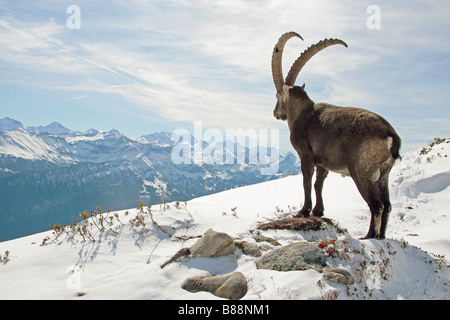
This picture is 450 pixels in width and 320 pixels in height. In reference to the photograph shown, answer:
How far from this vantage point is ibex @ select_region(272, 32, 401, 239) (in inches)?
275

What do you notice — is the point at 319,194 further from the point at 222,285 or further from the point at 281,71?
the point at 222,285

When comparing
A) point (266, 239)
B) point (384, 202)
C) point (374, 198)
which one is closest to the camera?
point (374, 198)

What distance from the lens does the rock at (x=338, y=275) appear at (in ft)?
16.6

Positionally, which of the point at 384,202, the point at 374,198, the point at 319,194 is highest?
the point at 374,198

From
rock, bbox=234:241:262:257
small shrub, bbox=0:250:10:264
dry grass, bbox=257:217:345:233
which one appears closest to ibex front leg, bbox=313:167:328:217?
dry grass, bbox=257:217:345:233

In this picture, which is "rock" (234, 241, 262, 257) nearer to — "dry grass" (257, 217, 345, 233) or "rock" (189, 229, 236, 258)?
"rock" (189, 229, 236, 258)

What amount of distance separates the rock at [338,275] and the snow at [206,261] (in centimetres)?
10

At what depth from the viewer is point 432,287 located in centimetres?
525

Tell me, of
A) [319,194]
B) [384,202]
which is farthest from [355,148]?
[319,194]

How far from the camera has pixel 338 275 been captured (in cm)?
510

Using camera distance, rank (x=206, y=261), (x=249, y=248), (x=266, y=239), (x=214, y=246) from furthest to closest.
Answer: (x=266, y=239), (x=249, y=248), (x=214, y=246), (x=206, y=261)

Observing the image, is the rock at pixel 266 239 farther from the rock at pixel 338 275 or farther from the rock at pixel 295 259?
the rock at pixel 338 275

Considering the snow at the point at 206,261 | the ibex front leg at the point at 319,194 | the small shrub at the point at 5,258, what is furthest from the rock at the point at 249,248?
the small shrub at the point at 5,258

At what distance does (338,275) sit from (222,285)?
198cm
